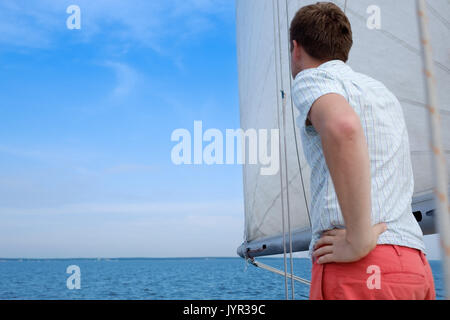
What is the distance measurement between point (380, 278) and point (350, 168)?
8.5 inches

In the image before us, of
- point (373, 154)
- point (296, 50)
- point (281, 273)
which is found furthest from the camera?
point (281, 273)

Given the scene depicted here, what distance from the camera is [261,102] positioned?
4.41 meters

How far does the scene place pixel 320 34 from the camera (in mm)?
939

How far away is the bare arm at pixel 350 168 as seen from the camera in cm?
74

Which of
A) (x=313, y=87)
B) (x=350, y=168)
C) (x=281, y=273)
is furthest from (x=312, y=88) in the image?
(x=281, y=273)

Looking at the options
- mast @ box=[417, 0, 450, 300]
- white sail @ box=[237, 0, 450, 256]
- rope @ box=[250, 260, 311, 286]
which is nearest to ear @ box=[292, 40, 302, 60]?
mast @ box=[417, 0, 450, 300]

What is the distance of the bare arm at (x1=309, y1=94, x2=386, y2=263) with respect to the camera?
736mm

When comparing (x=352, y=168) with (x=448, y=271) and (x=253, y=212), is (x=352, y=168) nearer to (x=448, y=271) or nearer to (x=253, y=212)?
(x=448, y=271)

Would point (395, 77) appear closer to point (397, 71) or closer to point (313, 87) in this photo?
point (397, 71)

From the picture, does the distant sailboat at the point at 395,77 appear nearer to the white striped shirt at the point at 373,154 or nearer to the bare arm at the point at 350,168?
the white striped shirt at the point at 373,154

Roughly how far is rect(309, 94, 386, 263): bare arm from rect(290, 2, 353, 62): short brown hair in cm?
23

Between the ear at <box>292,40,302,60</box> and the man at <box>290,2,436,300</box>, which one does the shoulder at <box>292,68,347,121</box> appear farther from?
the ear at <box>292,40,302,60</box>
